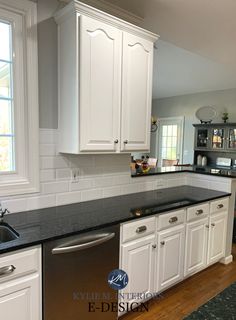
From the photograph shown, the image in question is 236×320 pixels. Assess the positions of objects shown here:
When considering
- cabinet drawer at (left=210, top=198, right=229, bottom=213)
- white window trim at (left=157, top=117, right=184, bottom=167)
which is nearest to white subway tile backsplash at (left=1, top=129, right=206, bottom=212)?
cabinet drawer at (left=210, top=198, right=229, bottom=213)

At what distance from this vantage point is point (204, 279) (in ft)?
8.70

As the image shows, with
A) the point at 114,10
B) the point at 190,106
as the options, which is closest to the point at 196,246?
the point at 114,10

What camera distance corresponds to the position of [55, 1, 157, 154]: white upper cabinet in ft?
6.03

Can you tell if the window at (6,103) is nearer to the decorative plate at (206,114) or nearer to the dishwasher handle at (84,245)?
the dishwasher handle at (84,245)

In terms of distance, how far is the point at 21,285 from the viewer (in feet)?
4.53

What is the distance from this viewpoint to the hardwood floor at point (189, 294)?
2.09 metres

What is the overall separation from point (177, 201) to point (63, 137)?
1.22 meters

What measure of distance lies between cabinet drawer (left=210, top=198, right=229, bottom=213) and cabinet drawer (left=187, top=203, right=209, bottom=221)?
0.10 m

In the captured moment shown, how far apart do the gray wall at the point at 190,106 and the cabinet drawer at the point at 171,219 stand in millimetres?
4252

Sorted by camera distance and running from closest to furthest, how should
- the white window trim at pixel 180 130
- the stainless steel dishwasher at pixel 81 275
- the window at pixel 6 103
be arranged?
the stainless steel dishwasher at pixel 81 275
the window at pixel 6 103
the white window trim at pixel 180 130

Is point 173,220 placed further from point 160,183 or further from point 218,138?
point 218,138

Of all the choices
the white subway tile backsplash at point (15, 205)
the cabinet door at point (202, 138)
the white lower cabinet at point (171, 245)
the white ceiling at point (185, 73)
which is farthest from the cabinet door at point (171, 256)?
the cabinet door at point (202, 138)

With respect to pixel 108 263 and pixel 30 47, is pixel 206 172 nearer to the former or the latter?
pixel 108 263

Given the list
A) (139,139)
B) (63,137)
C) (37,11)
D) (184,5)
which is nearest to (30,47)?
(37,11)
